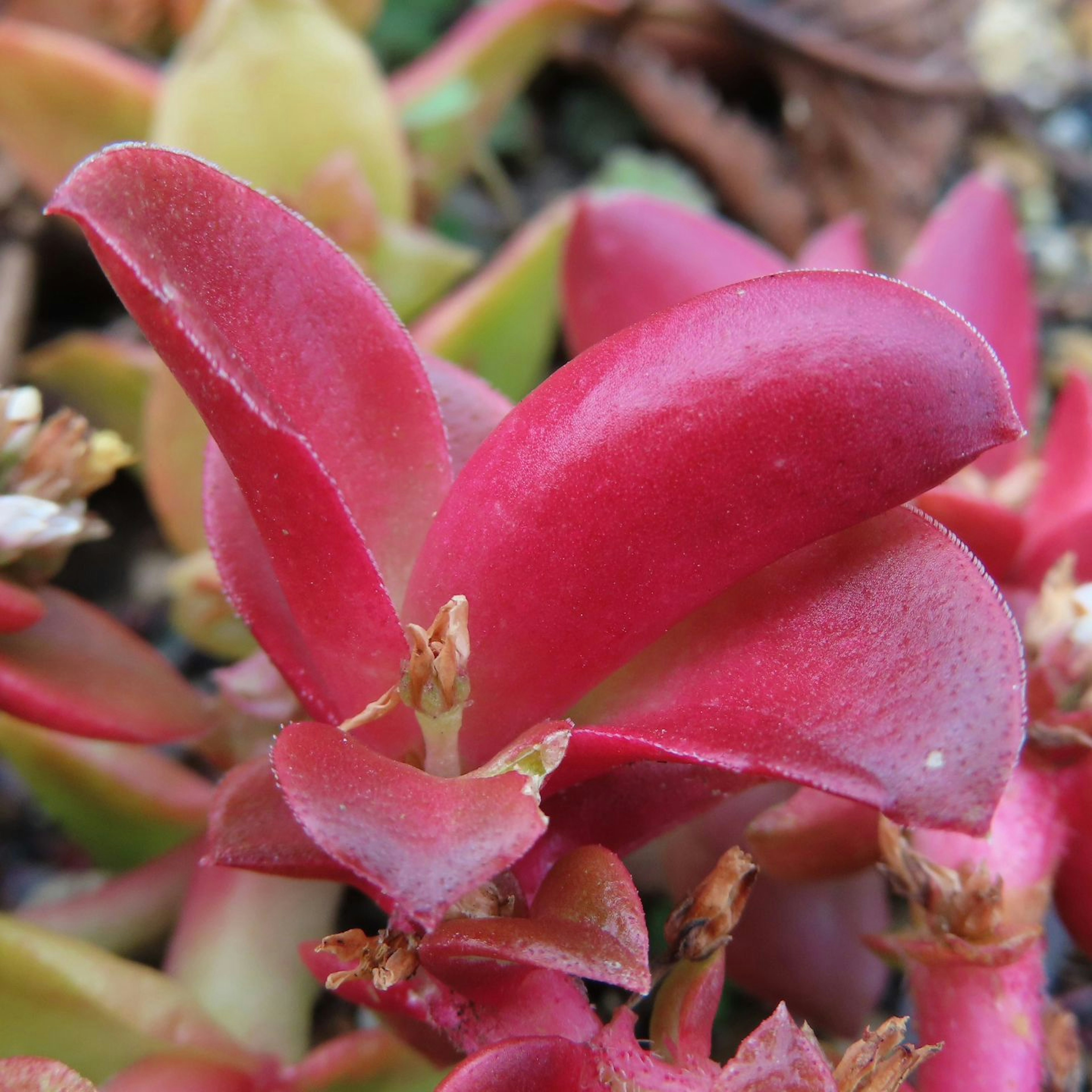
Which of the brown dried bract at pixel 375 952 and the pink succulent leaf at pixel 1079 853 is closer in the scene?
the brown dried bract at pixel 375 952

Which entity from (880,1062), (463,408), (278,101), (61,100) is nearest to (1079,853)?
(880,1062)

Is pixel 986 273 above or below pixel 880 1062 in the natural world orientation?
above

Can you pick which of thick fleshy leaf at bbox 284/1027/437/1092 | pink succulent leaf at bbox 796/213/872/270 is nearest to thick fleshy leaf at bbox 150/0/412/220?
pink succulent leaf at bbox 796/213/872/270

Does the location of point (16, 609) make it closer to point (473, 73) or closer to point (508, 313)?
point (508, 313)

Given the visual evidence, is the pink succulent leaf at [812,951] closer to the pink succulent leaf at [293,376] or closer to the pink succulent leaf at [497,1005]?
the pink succulent leaf at [497,1005]

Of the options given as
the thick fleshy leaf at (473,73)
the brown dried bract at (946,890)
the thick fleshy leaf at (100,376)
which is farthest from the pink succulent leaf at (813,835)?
the thick fleshy leaf at (473,73)

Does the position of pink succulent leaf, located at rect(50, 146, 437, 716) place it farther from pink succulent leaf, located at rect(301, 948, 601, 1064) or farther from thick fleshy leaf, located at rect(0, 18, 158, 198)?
thick fleshy leaf, located at rect(0, 18, 158, 198)

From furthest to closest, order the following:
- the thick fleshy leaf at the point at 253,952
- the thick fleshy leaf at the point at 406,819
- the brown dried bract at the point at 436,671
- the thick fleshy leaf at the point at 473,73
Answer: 1. the thick fleshy leaf at the point at 473,73
2. the thick fleshy leaf at the point at 253,952
3. the brown dried bract at the point at 436,671
4. the thick fleshy leaf at the point at 406,819
